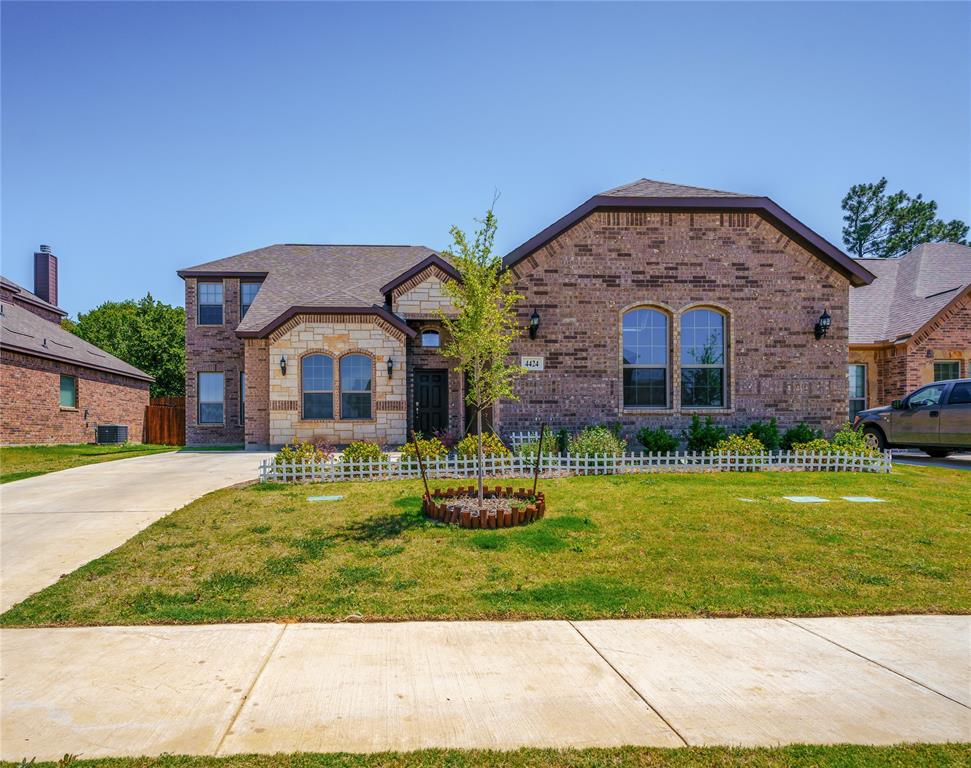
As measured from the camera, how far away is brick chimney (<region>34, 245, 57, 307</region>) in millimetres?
31875

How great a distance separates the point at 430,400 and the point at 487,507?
10.4 meters

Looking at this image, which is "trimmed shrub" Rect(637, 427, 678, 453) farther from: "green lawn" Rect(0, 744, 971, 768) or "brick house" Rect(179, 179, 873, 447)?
"green lawn" Rect(0, 744, 971, 768)

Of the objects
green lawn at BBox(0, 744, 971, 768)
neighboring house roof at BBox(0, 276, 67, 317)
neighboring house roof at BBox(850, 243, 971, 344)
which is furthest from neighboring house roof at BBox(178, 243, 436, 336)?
neighboring house roof at BBox(850, 243, 971, 344)

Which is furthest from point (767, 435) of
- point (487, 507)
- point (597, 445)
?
point (487, 507)

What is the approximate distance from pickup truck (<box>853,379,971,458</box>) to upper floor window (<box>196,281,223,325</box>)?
21.4 metres

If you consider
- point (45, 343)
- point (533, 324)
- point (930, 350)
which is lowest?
point (930, 350)

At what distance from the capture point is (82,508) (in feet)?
28.1

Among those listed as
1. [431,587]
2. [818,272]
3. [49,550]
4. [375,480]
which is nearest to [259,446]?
[375,480]

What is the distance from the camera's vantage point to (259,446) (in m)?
18.7

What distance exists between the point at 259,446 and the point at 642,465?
1299cm

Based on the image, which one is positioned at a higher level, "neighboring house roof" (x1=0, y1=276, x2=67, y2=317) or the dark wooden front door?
"neighboring house roof" (x1=0, y1=276, x2=67, y2=317)

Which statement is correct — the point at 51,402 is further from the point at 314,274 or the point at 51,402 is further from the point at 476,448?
the point at 476,448

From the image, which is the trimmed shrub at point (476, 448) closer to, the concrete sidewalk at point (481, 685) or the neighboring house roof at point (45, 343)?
the concrete sidewalk at point (481, 685)

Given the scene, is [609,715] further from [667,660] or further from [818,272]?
[818,272]
